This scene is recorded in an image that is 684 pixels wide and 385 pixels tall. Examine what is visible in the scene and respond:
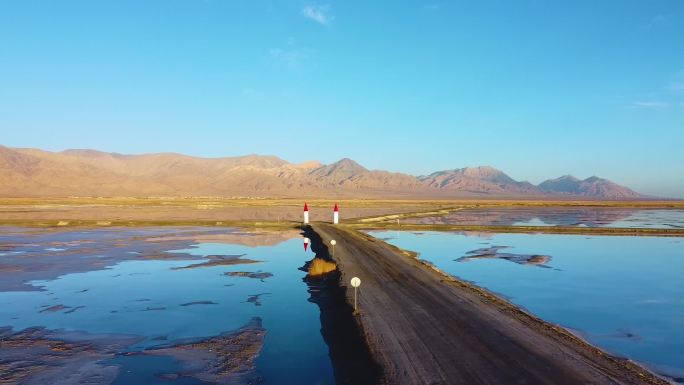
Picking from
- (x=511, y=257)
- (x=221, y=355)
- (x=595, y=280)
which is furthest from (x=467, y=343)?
(x=511, y=257)

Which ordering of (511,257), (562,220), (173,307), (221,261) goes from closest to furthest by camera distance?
(173,307) < (221,261) < (511,257) < (562,220)

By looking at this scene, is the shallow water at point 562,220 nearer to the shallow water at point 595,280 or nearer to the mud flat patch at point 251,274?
the shallow water at point 595,280

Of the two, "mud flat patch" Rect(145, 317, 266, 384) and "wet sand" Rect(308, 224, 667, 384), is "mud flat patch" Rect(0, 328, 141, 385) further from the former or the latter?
"wet sand" Rect(308, 224, 667, 384)

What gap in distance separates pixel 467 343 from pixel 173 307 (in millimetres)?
12463

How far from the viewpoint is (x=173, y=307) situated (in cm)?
2022

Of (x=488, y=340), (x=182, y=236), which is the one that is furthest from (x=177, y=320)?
(x=182, y=236)

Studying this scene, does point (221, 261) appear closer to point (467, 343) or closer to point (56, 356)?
point (56, 356)

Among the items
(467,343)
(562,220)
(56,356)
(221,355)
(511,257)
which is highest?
(562,220)

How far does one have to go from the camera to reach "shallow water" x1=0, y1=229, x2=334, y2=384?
1421 centimetres

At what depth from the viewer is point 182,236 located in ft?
159

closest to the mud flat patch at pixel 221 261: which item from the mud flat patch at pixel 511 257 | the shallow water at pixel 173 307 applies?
the shallow water at pixel 173 307

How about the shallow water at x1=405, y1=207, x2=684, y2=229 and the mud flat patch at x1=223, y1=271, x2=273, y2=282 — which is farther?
the shallow water at x1=405, y1=207, x2=684, y2=229

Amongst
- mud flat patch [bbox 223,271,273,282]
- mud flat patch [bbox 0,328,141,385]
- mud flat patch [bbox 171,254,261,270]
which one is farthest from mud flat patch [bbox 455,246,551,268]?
mud flat patch [bbox 0,328,141,385]

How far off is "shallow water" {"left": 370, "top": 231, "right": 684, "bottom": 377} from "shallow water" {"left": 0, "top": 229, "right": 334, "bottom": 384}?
9.92m
